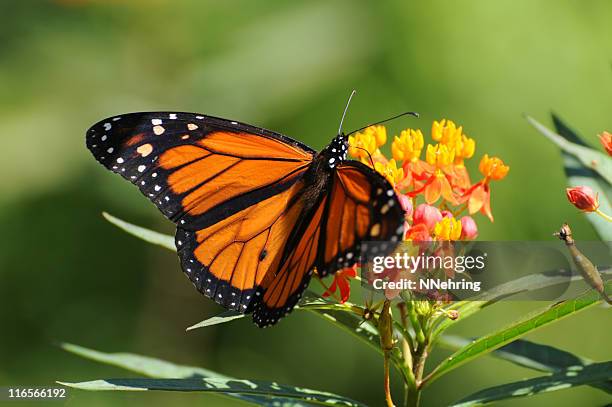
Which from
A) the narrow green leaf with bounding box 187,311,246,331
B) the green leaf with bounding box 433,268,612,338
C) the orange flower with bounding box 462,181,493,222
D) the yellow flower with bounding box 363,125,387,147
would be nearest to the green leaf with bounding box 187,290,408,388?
the narrow green leaf with bounding box 187,311,246,331

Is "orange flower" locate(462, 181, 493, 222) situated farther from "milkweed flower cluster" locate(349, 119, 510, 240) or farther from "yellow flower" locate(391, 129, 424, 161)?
"yellow flower" locate(391, 129, 424, 161)

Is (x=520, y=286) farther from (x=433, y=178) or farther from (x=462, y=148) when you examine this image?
(x=462, y=148)

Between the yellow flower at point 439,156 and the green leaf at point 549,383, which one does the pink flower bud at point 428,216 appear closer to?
the yellow flower at point 439,156

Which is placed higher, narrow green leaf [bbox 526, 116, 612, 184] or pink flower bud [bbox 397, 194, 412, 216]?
narrow green leaf [bbox 526, 116, 612, 184]

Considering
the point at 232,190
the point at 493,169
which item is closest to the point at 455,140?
the point at 493,169

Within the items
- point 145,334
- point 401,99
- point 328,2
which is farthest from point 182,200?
point 328,2

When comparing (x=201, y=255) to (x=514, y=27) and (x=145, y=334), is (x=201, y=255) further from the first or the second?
(x=514, y=27)
